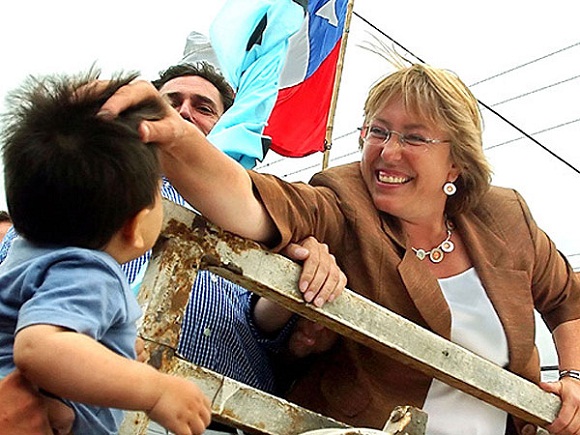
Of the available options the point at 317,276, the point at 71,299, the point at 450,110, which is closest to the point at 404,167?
the point at 450,110

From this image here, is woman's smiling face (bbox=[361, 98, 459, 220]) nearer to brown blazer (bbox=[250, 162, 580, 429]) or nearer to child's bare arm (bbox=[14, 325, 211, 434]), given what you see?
brown blazer (bbox=[250, 162, 580, 429])

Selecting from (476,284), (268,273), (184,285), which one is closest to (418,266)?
(476,284)

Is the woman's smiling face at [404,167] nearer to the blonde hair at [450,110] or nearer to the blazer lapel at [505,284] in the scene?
the blonde hair at [450,110]

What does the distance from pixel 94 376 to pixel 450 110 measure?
3.98 feet

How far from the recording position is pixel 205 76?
2.92 metres

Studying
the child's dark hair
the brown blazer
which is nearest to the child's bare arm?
the child's dark hair

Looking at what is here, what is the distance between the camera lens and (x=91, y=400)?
103 cm

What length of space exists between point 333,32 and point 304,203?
4.88 m

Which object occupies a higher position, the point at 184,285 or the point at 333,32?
the point at 184,285

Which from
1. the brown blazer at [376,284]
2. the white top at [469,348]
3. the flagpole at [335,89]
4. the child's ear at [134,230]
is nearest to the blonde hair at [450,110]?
the brown blazer at [376,284]

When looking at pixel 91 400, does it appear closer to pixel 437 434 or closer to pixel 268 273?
pixel 268 273

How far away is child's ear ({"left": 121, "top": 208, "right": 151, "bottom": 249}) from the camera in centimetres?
116

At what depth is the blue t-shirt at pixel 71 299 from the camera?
3.38ft

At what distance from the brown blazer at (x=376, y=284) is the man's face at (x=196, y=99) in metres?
0.88
